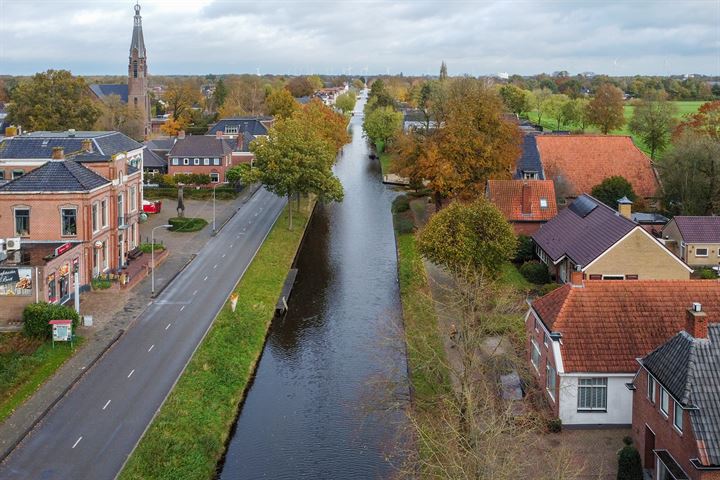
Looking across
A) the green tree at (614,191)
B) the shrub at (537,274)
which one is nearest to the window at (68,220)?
the shrub at (537,274)

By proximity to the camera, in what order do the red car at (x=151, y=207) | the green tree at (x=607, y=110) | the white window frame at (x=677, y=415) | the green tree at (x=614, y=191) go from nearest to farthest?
1. the white window frame at (x=677, y=415)
2. the green tree at (x=614, y=191)
3. the red car at (x=151, y=207)
4. the green tree at (x=607, y=110)

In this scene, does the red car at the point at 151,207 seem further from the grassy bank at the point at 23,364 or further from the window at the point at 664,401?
the window at the point at 664,401

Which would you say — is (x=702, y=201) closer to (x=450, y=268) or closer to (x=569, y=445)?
(x=450, y=268)

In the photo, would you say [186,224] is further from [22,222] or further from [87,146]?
[22,222]

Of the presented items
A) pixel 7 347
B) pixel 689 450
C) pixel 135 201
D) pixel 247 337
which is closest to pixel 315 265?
pixel 135 201

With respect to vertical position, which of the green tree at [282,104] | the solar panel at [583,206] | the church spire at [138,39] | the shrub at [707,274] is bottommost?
the shrub at [707,274]

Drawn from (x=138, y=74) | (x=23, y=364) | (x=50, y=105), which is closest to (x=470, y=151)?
(x=23, y=364)
